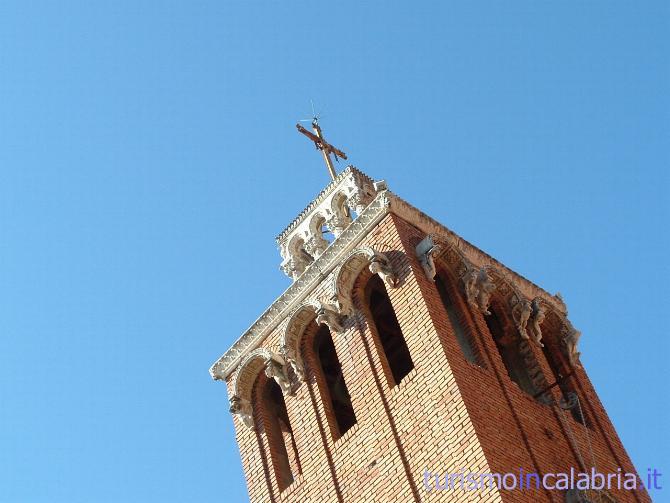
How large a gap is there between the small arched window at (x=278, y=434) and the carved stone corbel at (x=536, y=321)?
540 centimetres

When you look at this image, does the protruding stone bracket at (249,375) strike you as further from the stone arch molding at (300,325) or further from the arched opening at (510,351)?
the arched opening at (510,351)

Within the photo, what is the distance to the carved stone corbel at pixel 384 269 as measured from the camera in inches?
981

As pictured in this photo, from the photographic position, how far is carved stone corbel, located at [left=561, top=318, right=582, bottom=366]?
27234mm

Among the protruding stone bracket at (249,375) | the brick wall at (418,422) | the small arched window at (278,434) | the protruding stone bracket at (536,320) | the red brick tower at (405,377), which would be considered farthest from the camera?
the protruding stone bracket at (536,320)

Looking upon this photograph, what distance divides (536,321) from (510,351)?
994mm

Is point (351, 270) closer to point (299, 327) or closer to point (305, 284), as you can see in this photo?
point (305, 284)

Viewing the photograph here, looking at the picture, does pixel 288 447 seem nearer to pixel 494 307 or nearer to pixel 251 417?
pixel 251 417

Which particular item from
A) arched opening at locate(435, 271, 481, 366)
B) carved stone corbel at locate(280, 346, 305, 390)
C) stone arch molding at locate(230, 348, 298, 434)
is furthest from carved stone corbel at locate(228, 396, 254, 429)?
arched opening at locate(435, 271, 481, 366)

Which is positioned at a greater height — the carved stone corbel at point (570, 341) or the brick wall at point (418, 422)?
the carved stone corbel at point (570, 341)

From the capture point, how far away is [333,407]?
2634cm

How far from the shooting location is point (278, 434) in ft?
87.2

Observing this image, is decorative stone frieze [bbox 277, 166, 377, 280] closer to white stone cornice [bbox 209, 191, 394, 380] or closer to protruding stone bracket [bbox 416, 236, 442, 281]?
white stone cornice [bbox 209, 191, 394, 380]

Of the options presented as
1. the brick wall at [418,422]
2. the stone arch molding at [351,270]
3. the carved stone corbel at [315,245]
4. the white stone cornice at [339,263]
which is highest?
the carved stone corbel at [315,245]

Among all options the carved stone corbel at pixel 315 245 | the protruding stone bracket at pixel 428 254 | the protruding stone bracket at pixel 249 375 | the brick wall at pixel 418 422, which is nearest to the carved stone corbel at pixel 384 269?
the brick wall at pixel 418 422
